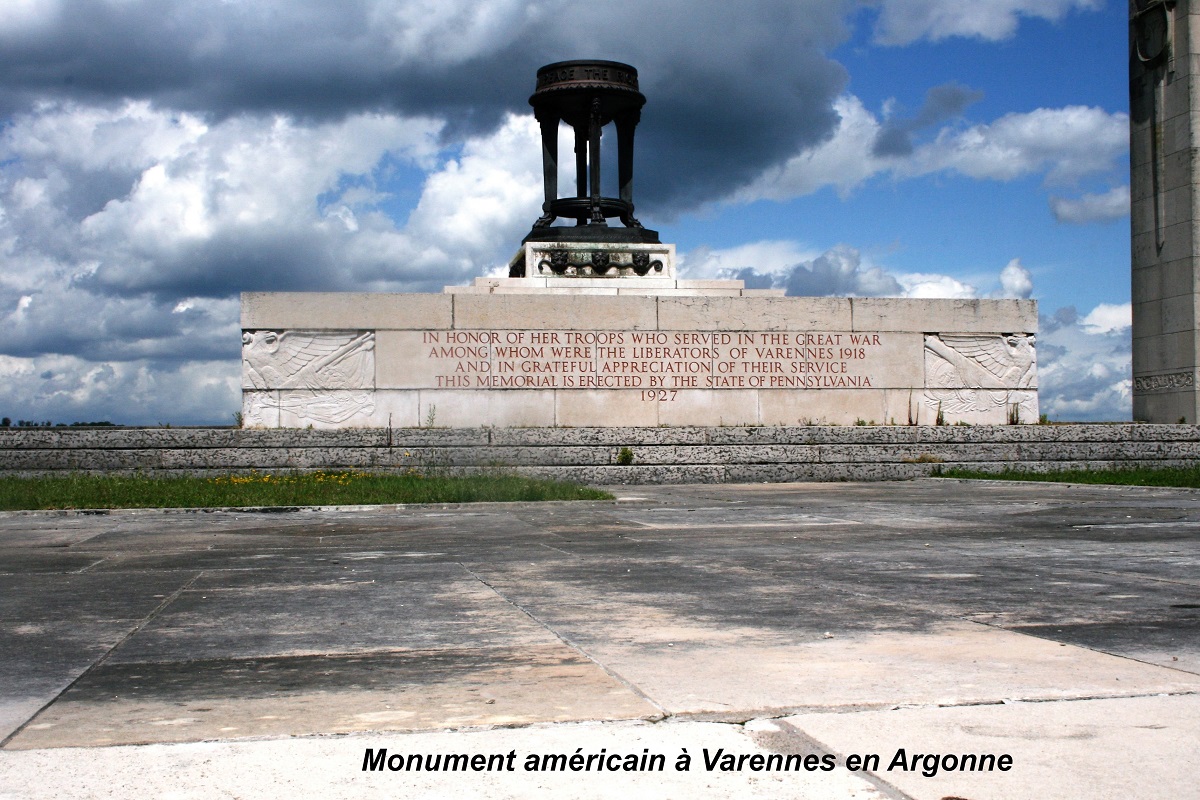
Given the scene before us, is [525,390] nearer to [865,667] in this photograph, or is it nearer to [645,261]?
[645,261]

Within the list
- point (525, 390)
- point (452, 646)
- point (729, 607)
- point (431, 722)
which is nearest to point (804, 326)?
point (525, 390)

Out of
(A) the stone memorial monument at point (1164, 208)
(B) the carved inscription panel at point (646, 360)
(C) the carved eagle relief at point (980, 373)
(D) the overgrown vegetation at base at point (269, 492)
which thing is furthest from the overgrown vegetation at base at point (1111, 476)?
(D) the overgrown vegetation at base at point (269, 492)

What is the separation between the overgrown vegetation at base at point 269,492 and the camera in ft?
47.1

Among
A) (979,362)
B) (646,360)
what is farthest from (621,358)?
(979,362)

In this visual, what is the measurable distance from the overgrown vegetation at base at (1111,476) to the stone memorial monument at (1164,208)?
275cm

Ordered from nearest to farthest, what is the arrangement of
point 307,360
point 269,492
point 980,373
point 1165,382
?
point 269,492 < point 307,360 < point 980,373 < point 1165,382

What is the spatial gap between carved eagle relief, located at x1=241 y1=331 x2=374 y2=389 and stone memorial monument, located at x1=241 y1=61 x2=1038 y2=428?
0.03m

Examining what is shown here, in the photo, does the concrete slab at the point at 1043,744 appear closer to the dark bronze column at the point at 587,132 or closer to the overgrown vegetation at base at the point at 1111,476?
the overgrown vegetation at base at the point at 1111,476

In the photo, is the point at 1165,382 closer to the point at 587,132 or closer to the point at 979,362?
the point at 979,362

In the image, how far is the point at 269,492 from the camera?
1527 centimetres

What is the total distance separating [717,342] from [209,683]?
1735cm

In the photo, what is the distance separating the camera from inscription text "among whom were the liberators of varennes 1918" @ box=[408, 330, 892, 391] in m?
20.6

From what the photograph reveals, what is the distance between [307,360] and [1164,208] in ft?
56.5

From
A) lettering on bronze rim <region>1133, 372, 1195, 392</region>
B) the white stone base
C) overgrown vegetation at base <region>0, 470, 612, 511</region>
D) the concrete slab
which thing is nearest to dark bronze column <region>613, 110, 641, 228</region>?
the white stone base
